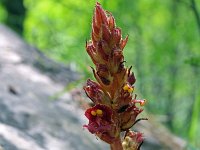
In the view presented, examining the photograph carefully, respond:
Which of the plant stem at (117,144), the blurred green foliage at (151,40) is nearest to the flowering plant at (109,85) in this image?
the plant stem at (117,144)

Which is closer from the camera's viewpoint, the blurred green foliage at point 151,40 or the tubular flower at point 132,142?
the tubular flower at point 132,142

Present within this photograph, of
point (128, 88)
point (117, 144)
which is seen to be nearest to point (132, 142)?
point (117, 144)

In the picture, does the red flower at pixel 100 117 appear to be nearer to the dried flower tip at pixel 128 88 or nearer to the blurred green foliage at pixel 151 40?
the dried flower tip at pixel 128 88

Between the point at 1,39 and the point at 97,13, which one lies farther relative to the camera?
the point at 1,39

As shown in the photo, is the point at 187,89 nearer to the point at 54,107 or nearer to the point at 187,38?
the point at 187,38

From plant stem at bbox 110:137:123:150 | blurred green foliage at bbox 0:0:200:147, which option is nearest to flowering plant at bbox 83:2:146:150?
plant stem at bbox 110:137:123:150

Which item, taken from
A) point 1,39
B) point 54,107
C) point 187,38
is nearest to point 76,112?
point 54,107

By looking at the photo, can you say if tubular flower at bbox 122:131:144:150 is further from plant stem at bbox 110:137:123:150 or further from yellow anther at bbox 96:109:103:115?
yellow anther at bbox 96:109:103:115
